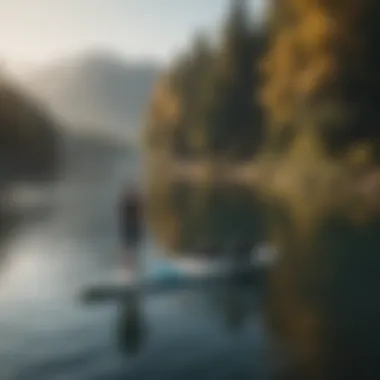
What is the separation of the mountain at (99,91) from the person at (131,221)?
0.14 meters

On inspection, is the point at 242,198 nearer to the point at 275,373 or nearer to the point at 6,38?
the point at 275,373

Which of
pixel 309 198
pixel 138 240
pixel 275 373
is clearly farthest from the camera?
pixel 309 198

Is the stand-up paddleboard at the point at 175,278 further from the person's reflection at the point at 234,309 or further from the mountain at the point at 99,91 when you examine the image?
the mountain at the point at 99,91

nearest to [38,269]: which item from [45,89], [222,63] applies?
[45,89]

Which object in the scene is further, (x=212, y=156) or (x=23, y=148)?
(x=212, y=156)

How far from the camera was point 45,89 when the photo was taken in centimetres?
157

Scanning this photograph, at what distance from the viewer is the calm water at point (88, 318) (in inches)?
56.6

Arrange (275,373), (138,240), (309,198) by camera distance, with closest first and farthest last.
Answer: (275,373) → (138,240) → (309,198)

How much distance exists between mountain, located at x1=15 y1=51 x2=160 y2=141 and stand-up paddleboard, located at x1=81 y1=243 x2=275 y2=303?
1.02ft

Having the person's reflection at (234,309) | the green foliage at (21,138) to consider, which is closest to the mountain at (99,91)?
the green foliage at (21,138)

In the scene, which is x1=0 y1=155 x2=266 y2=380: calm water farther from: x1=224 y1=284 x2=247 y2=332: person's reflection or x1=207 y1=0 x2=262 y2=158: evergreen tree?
x1=207 y1=0 x2=262 y2=158: evergreen tree

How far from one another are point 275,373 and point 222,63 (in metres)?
0.73

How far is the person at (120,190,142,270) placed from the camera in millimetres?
1589

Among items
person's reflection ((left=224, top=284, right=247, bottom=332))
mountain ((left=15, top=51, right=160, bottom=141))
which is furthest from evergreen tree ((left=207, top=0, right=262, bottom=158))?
person's reflection ((left=224, top=284, right=247, bottom=332))
